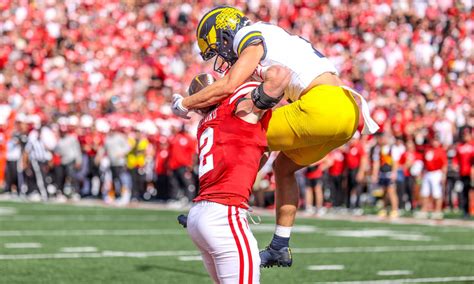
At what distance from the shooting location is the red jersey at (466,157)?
58.7 feet

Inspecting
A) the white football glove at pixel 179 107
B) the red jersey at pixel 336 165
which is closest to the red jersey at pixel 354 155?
the red jersey at pixel 336 165

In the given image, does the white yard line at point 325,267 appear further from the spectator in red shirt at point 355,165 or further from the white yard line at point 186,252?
the spectator in red shirt at point 355,165

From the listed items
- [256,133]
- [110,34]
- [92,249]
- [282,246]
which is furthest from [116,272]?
[110,34]

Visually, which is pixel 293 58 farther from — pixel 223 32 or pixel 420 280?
pixel 420 280

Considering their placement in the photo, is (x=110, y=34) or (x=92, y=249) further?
(x=110, y=34)

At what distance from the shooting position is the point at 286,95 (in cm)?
595

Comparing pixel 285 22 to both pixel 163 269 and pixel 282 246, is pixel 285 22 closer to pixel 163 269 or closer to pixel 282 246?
pixel 163 269

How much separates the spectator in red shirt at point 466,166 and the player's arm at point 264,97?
1328 centimetres

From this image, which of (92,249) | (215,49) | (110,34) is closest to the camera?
(215,49)

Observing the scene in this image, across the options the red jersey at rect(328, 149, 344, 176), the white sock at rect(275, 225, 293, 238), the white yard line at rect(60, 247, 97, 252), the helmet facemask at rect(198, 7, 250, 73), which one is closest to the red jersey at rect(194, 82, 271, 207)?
the helmet facemask at rect(198, 7, 250, 73)

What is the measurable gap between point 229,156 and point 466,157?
13.5 metres

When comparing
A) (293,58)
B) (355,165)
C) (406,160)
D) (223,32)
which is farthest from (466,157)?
(223,32)

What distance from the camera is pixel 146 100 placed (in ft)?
84.6

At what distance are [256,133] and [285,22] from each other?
21.8m
